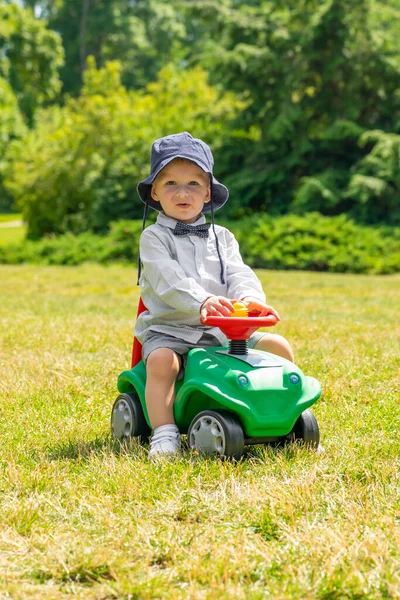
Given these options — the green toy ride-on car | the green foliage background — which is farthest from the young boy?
the green foliage background

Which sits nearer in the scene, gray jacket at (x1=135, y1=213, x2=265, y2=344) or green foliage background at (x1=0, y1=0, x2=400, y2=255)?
gray jacket at (x1=135, y1=213, x2=265, y2=344)

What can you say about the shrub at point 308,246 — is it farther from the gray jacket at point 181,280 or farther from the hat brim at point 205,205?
the gray jacket at point 181,280

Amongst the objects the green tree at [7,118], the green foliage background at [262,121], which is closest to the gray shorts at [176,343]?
the green foliage background at [262,121]

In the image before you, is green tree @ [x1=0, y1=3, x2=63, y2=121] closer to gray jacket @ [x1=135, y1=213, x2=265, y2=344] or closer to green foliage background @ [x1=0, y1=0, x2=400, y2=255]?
green foliage background @ [x1=0, y1=0, x2=400, y2=255]

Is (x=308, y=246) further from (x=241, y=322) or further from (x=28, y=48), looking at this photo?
(x=241, y=322)

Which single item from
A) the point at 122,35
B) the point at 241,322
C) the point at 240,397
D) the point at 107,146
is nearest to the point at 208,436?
the point at 240,397

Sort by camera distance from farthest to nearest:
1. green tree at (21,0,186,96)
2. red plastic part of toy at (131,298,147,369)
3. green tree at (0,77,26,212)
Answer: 1. green tree at (21,0,186,96)
2. green tree at (0,77,26,212)
3. red plastic part of toy at (131,298,147,369)

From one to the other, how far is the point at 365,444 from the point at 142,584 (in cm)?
165

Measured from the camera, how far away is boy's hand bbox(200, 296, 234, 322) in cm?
344

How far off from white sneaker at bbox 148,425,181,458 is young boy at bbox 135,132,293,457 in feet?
0.07

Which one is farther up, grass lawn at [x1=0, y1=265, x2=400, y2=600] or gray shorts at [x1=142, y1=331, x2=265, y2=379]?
gray shorts at [x1=142, y1=331, x2=265, y2=379]

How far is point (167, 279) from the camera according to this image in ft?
12.2

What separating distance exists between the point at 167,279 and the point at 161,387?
0.49 metres

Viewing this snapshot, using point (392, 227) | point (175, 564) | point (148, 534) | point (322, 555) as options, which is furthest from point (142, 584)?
point (392, 227)
